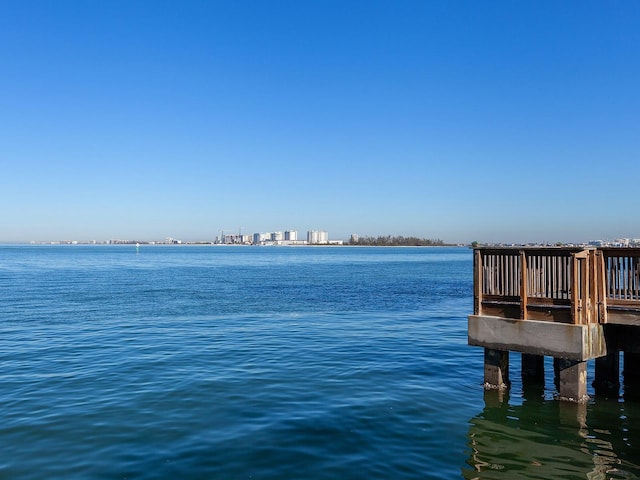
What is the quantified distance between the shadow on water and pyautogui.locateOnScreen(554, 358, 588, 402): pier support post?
0.79 ft

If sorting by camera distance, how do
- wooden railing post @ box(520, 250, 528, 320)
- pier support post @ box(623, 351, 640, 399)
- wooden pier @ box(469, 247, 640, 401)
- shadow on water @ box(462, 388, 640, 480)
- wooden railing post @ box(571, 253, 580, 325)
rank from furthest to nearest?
pier support post @ box(623, 351, 640, 399) → wooden railing post @ box(520, 250, 528, 320) → wooden pier @ box(469, 247, 640, 401) → wooden railing post @ box(571, 253, 580, 325) → shadow on water @ box(462, 388, 640, 480)

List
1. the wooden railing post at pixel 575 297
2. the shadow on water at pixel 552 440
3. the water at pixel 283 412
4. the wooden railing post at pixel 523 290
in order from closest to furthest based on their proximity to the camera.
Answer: the shadow on water at pixel 552 440
the water at pixel 283 412
the wooden railing post at pixel 575 297
the wooden railing post at pixel 523 290

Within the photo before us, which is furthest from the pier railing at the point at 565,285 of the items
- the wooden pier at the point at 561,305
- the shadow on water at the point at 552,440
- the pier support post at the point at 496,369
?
the shadow on water at the point at 552,440

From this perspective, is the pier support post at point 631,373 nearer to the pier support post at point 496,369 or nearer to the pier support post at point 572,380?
the pier support post at point 572,380

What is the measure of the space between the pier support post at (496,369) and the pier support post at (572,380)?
1.72 metres

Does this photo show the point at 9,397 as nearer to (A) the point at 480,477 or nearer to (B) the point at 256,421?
(B) the point at 256,421

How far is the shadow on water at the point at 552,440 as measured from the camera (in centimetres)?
1002

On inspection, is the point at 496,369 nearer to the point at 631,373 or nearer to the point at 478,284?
the point at 478,284

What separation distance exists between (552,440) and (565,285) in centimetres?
395

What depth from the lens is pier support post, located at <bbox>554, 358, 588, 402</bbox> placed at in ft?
42.5

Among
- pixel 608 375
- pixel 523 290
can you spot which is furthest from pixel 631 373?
pixel 523 290

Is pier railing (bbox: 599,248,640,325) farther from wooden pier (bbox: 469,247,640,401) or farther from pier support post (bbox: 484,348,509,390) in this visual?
pier support post (bbox: 484,348,509,390)

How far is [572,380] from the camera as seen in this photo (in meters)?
13.1

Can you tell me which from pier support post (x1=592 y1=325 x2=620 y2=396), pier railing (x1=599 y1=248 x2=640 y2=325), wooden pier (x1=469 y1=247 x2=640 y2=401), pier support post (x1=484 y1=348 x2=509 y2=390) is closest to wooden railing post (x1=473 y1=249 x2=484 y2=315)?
wooden pier (x1=469 y1=247 x2=640 y2=401)
